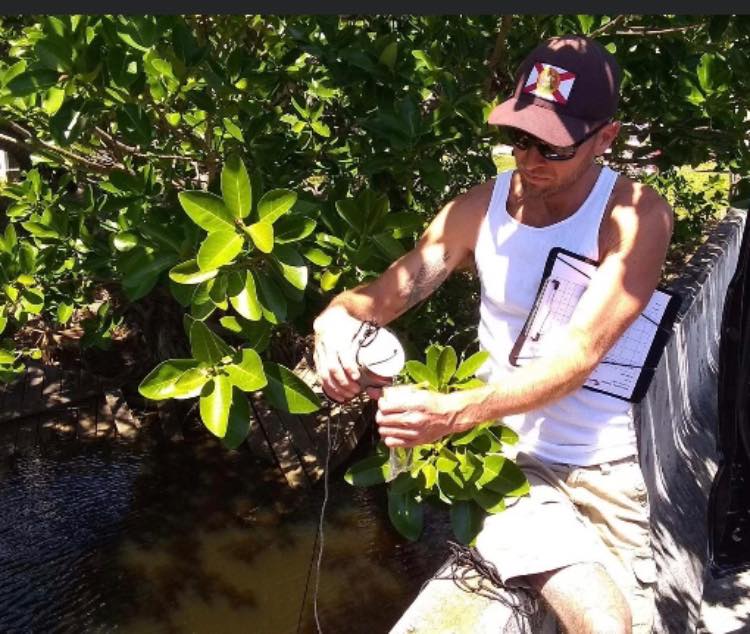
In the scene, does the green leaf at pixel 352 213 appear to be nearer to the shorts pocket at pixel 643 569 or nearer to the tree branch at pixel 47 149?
the shorts pocket at pixel 643 569

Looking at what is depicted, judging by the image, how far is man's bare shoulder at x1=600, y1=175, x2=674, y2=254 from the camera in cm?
231

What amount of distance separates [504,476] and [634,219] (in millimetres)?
787

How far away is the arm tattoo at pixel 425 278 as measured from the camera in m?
2.66

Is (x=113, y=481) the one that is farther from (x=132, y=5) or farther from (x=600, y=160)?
(x=132, y=5)

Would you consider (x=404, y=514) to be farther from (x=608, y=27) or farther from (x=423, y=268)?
(x=608, y=27)

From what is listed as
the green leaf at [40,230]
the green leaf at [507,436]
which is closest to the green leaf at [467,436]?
the green leaf at [507,436]

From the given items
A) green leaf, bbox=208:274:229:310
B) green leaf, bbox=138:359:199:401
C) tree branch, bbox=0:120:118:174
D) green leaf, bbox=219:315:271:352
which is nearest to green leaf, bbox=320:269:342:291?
green leaf, bbox=219:315:271:352

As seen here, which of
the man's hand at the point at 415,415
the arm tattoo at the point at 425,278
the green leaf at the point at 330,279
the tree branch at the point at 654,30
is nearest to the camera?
the man's hand at the point at 415,415

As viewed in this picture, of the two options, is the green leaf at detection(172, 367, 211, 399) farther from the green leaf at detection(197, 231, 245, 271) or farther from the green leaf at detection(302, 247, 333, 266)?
the green leaf at detection(302, 247, 333, 266)

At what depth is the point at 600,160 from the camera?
5.05 m

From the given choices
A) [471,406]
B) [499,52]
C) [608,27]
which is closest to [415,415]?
[471,406]

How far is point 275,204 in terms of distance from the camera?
233cm

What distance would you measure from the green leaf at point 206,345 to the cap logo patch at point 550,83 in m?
1.06

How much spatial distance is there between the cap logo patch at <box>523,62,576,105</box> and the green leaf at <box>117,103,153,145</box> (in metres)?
1.21
